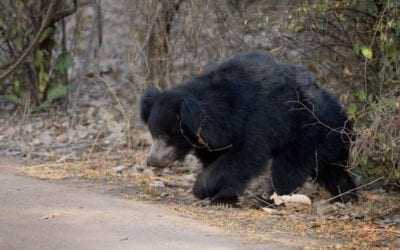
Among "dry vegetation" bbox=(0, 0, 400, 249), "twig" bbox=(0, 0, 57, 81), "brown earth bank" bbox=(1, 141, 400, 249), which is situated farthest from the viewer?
"twig" bbox=(0, 0, 57, 81)

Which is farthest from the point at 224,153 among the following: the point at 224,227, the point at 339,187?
the point at 224,227

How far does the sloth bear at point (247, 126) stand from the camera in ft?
24.0

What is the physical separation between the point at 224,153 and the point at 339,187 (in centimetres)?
116

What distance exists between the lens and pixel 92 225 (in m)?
5.39

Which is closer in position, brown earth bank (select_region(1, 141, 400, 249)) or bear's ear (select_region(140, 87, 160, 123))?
brown earth bank (select_region(1, 141, 400, 249))

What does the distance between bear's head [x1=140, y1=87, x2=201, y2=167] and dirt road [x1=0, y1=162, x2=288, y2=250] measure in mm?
896

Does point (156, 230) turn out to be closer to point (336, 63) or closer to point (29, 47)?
point (336, 63)

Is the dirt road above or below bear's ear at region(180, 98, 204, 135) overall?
below

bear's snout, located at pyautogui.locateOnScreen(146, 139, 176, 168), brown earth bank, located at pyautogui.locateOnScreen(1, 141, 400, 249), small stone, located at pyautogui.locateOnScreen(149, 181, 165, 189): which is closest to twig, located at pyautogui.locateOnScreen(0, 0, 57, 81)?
brown earth bank, located at pyautogui.locateOnScreen(1, 141, 400, 249)

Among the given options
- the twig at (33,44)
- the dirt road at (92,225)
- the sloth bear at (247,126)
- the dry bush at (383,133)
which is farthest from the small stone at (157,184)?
the twig at (33,44)

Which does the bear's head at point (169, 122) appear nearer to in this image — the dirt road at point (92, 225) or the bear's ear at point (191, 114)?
the bear's ear at point (191, 114)

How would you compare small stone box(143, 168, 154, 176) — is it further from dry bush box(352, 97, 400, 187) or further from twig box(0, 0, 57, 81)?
→ dry bush box(352, 97, 400, 187)

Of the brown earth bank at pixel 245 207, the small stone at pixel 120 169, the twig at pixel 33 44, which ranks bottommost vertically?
the brown earth bank at pixel 245 207

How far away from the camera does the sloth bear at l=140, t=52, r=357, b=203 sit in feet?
24.0
